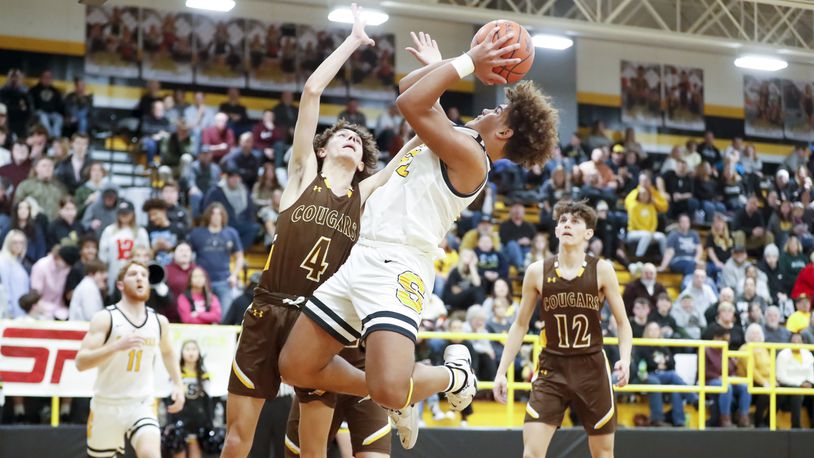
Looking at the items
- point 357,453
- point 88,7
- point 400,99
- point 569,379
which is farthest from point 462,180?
point 88,7

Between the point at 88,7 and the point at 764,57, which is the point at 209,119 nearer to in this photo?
the point at 88,7

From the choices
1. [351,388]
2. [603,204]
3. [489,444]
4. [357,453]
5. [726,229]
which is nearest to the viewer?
[351,388]

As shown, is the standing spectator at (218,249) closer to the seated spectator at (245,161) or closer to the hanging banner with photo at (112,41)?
the seated spectator at (245,161)

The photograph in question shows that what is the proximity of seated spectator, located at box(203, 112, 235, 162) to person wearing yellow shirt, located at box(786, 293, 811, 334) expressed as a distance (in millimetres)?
8114

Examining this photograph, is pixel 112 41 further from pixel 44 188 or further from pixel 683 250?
pixel 683 250

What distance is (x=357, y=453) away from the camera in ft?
19.0

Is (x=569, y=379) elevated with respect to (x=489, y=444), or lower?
elevated

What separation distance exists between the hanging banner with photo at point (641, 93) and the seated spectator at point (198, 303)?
11.9m

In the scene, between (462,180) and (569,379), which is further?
(569,379)

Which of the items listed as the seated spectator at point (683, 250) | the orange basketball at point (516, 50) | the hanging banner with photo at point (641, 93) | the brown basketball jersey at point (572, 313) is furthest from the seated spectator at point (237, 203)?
the hanging banner with photo at point (641, 93)

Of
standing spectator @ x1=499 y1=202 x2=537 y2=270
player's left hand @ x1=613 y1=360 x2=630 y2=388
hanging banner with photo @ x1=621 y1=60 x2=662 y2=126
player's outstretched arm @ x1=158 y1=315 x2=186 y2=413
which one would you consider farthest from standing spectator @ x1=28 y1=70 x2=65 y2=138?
hanging banner with photo @ x1=621 y1=60 x2=662 y2=126

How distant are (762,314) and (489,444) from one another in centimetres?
620

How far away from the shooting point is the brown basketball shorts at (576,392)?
6.91m

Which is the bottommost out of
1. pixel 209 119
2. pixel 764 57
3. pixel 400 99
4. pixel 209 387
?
pixel 209 387
